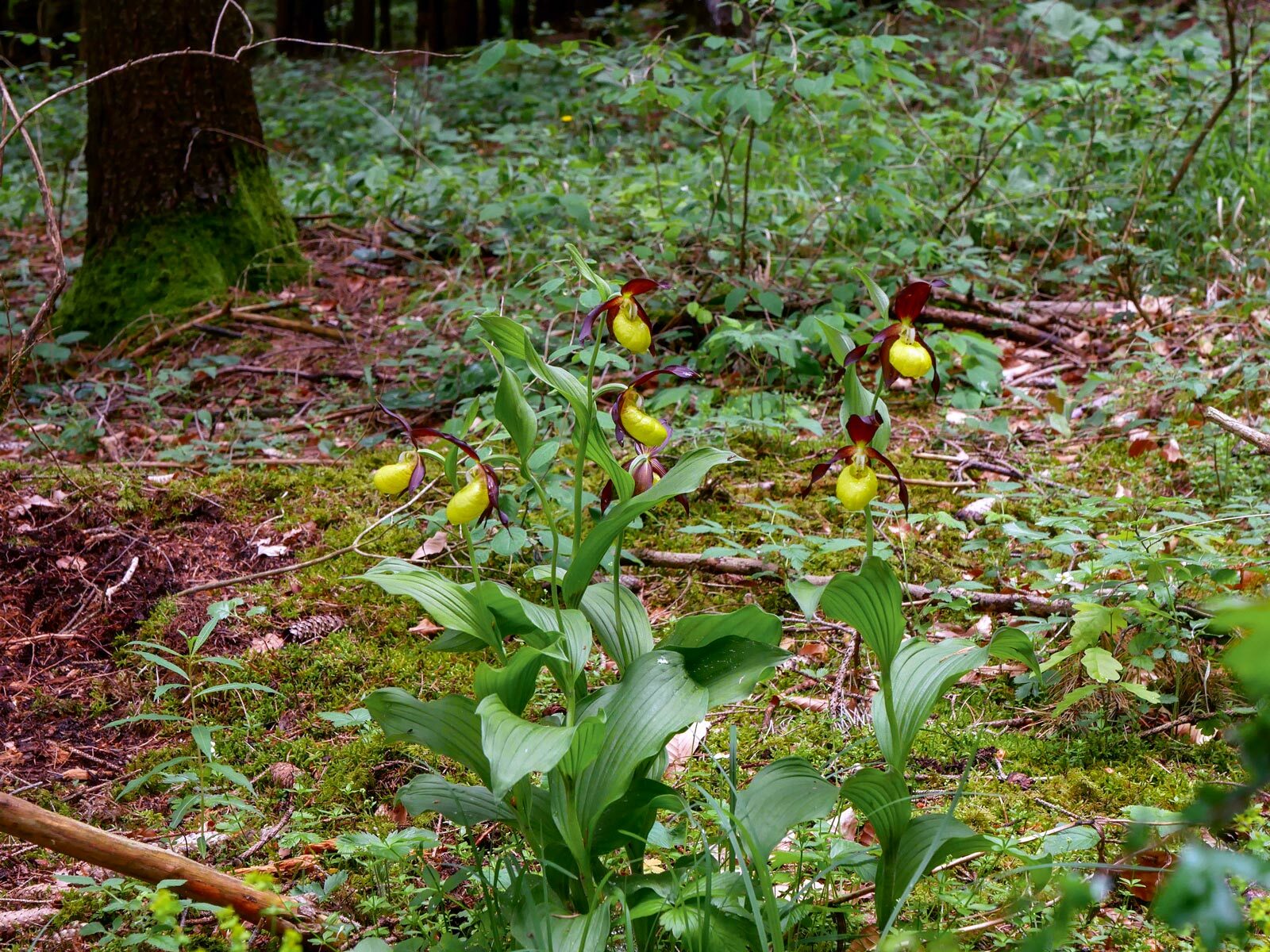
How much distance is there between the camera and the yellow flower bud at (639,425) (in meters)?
1.50

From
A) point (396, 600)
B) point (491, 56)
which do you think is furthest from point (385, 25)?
point (396, 600)

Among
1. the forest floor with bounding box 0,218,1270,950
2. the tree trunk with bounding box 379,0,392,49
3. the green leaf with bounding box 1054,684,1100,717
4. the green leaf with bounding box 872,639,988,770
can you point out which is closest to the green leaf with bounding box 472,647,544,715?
the forest floor with bounding box 0,218,1270,950

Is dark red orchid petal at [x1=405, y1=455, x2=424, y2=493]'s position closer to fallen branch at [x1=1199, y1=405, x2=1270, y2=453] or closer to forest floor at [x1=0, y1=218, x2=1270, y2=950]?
forest floor at [x1=0, y1=218, x2=1270, y2=950]

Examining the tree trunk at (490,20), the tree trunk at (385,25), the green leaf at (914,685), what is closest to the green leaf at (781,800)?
the green leaf at (914,685)

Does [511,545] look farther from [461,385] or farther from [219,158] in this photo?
[219,158]

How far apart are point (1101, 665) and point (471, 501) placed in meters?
1.35

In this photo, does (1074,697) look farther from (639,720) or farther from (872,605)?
(639,720)

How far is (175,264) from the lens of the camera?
4.64 metres

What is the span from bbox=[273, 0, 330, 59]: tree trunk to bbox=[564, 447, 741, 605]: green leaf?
48.6ft

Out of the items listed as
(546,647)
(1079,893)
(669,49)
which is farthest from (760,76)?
(1079,893)

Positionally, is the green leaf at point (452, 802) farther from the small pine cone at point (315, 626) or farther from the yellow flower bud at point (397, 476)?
the small pine cone at point (315, 626)

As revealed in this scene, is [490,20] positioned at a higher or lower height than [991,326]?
higher

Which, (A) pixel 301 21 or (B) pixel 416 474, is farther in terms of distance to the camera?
(A) pixel 301 21

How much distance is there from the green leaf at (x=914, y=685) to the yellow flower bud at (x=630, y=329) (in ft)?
2.07
